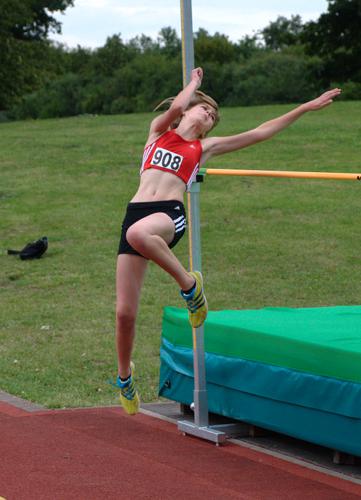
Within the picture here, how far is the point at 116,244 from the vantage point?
15305mm

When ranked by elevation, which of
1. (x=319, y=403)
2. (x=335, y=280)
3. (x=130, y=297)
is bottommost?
(x=335, y=280)

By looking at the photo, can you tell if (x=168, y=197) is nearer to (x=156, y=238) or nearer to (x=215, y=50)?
(x=156, y=238)

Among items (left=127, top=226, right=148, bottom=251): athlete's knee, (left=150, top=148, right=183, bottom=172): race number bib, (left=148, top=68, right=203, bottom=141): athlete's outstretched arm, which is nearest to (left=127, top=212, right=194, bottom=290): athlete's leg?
(left=127, top=226, right=148, bottom=251): athlete's knee

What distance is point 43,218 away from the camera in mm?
16797

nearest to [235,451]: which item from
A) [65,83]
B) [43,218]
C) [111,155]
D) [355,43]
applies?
[43,218]

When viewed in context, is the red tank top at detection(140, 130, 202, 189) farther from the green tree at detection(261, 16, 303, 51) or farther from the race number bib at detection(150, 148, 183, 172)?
the green tree at detection(261, 16, 303, 51)

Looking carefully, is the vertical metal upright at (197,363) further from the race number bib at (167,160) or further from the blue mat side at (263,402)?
the race number bib at (167,160)

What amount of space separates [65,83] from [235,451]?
149ft

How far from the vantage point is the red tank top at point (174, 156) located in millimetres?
5578

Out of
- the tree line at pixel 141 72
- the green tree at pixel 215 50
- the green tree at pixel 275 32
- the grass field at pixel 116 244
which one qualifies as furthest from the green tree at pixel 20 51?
the green tree at pixel 275 32

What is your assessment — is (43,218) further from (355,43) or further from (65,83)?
(65,83)

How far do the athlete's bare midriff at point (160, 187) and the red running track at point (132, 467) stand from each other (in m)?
1.45

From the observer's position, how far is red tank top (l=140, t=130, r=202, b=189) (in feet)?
18.3

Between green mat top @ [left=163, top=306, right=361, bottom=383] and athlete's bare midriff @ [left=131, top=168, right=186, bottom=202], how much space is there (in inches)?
46.1
